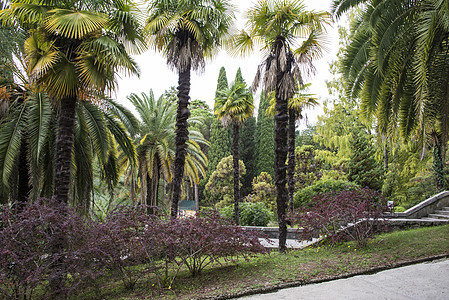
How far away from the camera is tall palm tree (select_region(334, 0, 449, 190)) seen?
6598 millimetres

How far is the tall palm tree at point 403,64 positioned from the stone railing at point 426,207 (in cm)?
509

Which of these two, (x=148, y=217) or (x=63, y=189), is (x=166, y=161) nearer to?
(x=63, y=189)

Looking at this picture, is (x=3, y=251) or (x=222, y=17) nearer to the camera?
(x=3, y=251)

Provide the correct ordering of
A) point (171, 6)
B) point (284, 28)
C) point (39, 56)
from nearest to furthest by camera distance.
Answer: point (39, 56)
point (284, 28)
point (171, 6)

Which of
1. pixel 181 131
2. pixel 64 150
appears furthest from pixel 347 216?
pixel 64 150

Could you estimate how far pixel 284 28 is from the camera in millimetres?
10094

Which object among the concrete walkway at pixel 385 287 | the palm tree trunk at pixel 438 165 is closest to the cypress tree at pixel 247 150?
the palm tree trunk at pixel 438 165

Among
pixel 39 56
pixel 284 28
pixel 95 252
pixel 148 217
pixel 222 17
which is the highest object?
pixel 222 17

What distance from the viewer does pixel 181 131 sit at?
12.2 m

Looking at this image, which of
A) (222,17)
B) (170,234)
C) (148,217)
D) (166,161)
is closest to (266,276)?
(170,234)

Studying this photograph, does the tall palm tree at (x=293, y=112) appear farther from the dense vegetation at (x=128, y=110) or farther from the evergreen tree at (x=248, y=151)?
the evergreen tree at (x=248, y=151)

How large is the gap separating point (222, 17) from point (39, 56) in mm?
6999

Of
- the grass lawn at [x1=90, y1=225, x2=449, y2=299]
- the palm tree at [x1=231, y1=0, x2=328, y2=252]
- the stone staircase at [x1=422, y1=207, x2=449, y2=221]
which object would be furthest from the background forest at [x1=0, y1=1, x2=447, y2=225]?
the stone staircase at [x1=422, y1=207, x2=449, y2=221]

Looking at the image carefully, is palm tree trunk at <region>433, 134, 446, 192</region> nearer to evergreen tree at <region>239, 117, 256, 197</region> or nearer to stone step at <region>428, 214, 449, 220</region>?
stone step at <region>428, 214, 449, 220</region>
